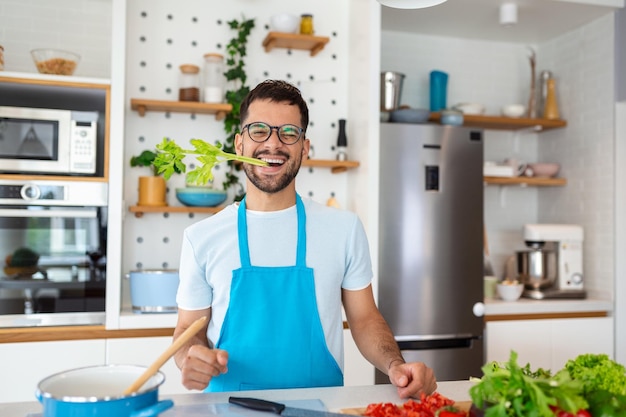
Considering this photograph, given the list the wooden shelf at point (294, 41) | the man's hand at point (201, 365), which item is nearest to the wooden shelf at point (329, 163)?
the wooden shelf at point (294, 41)

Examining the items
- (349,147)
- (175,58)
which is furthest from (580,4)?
(175,58)

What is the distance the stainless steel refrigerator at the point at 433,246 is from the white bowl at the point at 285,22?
750mm

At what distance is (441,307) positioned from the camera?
349 centimetres

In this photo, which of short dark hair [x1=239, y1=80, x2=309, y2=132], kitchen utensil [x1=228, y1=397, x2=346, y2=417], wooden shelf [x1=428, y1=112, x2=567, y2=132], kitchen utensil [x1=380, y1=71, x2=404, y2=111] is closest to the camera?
kitchen utensil [x1=228, y1=397, x2=346, y2=417]

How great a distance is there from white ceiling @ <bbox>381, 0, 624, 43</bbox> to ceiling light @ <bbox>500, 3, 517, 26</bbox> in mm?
36

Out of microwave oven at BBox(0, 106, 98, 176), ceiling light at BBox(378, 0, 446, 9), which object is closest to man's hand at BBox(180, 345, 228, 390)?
ceiling light at BBox(378, 0, 446, 9)

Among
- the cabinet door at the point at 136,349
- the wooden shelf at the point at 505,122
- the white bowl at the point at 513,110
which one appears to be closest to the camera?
the cabinet door at the point at 136,349

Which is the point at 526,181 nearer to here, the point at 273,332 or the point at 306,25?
the point at 306,25

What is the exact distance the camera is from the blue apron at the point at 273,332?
174 cm

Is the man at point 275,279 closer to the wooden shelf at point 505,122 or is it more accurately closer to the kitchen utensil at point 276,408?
the kitchen utensil at point 276,408

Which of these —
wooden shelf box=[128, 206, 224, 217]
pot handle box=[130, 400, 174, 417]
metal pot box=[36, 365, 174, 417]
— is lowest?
pot handle box=[130, 400, 174, 417]

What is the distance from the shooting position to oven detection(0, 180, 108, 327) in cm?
290

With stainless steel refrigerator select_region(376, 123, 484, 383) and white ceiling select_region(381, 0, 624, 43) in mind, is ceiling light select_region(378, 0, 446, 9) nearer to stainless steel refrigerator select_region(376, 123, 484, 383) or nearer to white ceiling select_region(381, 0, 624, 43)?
stainless steel refrigerator select_region(376, 123, 484, 383)

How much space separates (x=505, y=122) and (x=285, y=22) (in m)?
1.57
